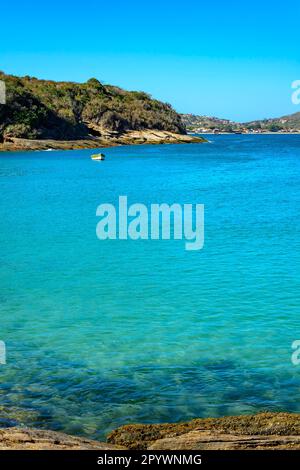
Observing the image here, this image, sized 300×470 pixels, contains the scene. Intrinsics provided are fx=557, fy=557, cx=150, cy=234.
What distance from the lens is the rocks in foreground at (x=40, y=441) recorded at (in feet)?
25.2

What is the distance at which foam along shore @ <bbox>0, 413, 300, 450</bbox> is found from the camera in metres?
7.84

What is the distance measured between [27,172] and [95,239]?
43613mm

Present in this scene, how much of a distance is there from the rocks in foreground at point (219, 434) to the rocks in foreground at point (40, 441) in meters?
0.52

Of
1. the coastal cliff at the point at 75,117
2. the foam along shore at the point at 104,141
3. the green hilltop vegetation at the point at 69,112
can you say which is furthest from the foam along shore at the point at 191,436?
the green hilltop vegetation at the point at 69,112

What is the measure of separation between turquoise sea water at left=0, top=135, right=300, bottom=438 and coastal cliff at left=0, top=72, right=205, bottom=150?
95.9 metres

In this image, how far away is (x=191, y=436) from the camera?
8.30 meters

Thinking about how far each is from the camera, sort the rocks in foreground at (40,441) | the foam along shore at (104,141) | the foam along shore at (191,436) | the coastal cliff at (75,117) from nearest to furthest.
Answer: the rocks in foreground at (40,441) < the foam along shore at (191,436) < the foam along shore at (104,141) < the coastal cliff at (75,117)

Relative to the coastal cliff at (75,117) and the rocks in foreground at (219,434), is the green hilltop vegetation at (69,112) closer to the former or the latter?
the coastal cliff at (75,117)

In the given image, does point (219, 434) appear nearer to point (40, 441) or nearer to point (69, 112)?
point (40, 441)

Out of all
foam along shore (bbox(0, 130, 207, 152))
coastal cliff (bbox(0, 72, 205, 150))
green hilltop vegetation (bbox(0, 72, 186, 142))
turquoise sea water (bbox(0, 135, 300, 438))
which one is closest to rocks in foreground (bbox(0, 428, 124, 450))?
turquoise sea water (bbox(0, 135, 300, 438))

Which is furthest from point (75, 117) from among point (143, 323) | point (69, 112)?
point (143, 323)

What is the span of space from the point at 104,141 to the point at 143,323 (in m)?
140

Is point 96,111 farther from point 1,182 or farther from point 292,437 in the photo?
point 292,437

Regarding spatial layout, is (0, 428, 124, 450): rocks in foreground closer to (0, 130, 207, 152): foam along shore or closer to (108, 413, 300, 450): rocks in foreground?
(108, 413, 300, 450): rocks in foreground
